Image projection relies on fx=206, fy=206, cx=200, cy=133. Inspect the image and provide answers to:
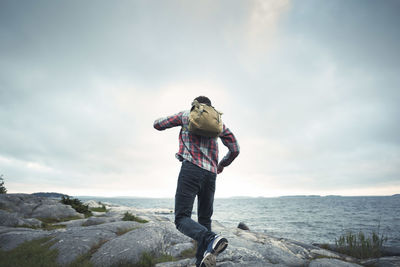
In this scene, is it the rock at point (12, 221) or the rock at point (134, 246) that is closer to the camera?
the rock at point (134, 246)

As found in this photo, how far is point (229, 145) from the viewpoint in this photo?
3.59m

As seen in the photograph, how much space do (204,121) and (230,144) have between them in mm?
936

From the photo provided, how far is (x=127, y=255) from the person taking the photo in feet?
14.1

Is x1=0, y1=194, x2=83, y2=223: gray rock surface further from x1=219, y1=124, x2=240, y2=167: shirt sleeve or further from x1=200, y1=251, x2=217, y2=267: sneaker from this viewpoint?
x1=200, y1=251, x2=217, y2=267: sneaker

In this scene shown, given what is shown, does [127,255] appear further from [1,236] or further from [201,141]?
[1,236]

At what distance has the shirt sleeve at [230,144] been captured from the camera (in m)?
3.52

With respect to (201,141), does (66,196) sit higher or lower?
lower

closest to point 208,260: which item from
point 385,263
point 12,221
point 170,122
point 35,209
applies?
point 170,122

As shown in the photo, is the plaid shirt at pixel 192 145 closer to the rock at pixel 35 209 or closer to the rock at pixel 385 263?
the rock at pixel 385 263

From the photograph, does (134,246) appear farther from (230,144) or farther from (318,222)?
(318,222)

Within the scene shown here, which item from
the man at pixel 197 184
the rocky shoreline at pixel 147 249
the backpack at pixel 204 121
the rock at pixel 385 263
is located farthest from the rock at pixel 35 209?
the rock at pixel 385 263

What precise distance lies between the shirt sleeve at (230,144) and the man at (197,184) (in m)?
0.34

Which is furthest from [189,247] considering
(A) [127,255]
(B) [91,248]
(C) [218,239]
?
(C) [218,239]

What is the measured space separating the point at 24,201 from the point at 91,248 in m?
13.3
